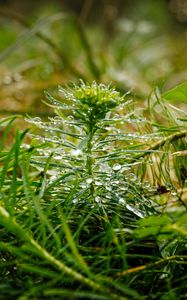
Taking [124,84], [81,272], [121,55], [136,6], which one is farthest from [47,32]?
[81,272]

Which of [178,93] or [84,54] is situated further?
[84,54]

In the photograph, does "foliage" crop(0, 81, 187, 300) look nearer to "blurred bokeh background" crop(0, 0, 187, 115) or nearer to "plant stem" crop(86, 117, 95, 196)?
"plant stem" crop(86, 117, 95, 196)

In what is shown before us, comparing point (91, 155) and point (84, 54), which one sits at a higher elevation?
point (84, 54)

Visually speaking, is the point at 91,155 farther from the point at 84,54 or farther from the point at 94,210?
the point at 84,54

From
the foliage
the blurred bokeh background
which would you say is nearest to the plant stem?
the foliage

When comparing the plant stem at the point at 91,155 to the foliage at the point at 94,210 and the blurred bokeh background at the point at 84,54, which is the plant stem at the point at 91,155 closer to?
the foliage at the point at 94,210

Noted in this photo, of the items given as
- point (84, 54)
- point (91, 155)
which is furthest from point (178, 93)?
point (84, 54)
